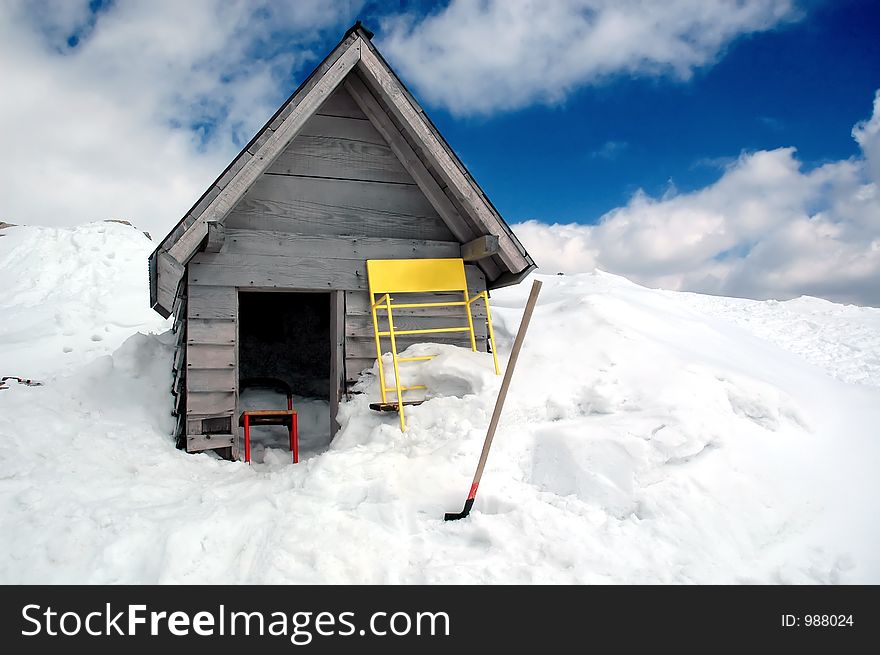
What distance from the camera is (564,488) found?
13.8ft

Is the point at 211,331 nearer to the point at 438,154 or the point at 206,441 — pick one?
the point at 206,441

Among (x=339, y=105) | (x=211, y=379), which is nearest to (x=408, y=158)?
(x=339, y=105)

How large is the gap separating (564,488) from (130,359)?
5.57 metres

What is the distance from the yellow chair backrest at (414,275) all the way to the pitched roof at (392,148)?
487 millimetres

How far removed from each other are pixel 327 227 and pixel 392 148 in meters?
1.23

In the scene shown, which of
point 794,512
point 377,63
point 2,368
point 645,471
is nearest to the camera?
point 794,512

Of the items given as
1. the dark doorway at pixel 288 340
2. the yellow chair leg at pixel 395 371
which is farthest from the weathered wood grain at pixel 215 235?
the dark doorway at pixel 288 340

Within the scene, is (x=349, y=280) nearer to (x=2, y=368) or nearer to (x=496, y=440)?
(x=496, y=440)

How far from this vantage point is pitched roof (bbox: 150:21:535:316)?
19.3ft

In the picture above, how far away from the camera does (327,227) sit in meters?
6.84

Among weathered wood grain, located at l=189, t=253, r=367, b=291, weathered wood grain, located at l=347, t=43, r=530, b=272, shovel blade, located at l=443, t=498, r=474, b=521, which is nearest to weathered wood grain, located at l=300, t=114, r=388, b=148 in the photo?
weathered wood grain, located at l=347, t=43, r=530, b=272

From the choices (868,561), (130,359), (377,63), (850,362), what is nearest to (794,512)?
(868,561)

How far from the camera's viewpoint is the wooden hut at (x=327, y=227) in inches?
242

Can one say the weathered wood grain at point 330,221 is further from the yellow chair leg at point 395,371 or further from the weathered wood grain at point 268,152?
the yellow chair leg at point 395,371
